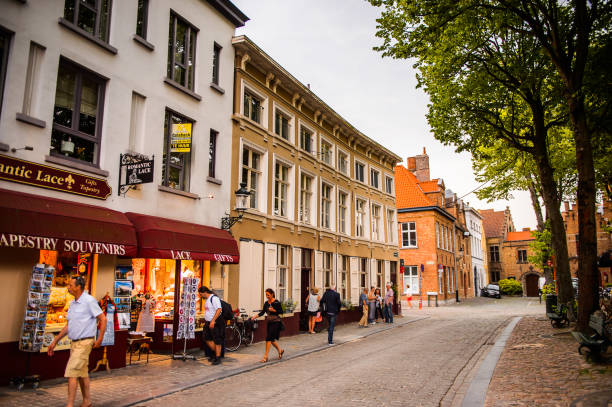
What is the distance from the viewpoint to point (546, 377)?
27.1 ft

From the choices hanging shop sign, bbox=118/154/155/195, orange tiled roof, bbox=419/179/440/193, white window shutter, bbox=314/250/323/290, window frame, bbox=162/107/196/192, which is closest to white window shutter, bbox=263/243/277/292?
white window shutter, bbox=314/250/323/290

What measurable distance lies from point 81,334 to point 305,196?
45.5 feet

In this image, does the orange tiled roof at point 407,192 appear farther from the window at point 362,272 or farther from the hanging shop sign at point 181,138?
the hanging shop sign at point 181,138

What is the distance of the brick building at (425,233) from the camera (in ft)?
123

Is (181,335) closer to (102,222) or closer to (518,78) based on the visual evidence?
(102,222)

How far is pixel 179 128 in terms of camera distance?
11.7 m

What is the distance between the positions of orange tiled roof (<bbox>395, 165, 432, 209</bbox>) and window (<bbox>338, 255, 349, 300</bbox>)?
17.3m

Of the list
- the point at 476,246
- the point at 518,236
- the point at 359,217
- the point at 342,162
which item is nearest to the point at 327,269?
the point at 359,217

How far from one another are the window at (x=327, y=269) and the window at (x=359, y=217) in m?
3.84

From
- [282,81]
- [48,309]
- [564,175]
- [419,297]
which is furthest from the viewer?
[419,297]

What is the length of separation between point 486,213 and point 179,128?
Result: 246 feet

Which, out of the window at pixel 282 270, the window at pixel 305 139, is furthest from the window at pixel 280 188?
the window at pixel 305 139

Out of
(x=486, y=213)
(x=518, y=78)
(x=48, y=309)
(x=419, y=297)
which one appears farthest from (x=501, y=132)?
(x=486, y=213)

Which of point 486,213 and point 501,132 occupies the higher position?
point 486,213
